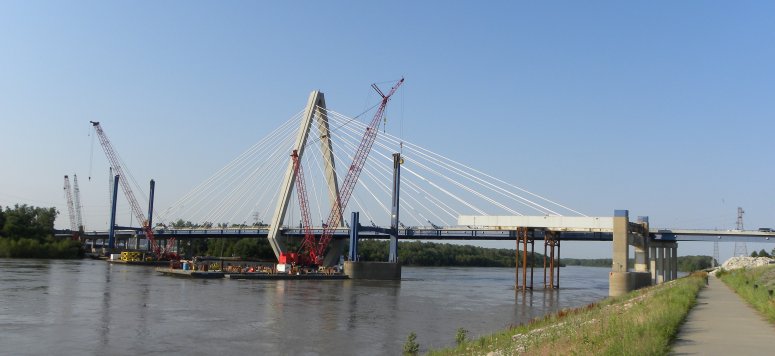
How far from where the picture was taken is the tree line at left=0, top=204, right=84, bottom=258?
435 ft

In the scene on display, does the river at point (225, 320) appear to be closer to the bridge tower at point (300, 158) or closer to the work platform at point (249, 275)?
the work platform at point (249, 275)

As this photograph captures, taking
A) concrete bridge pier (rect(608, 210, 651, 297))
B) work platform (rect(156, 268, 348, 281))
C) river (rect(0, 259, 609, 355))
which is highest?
concrete bridge pier (rect(608, 210, 651, 297))

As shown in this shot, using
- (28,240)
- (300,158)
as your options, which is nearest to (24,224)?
(28,240)

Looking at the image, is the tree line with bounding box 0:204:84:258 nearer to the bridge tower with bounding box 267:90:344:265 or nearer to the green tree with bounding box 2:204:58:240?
the green tree with bounding box 2:204:58:240

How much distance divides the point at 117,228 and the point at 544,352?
535 ft

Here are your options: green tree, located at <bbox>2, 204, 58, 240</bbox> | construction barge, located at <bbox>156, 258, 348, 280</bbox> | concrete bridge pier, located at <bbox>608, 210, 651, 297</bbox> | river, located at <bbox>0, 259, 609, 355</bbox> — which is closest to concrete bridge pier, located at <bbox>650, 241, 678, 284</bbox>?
concrete bridge pier, located at <bbox>608, 210, 651, 297</bbox>

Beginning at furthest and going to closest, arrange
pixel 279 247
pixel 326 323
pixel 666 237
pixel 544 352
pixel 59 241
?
pixel 59 241 < pixel 279 247 < pixel 666 237 < pixel 326 323 < pixel 544 352

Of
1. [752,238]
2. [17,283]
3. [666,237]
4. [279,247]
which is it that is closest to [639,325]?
[17,283]

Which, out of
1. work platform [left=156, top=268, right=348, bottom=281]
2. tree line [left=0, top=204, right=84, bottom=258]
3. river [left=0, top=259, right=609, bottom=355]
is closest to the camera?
river [left=0, top=259, right=609, bottom=355]

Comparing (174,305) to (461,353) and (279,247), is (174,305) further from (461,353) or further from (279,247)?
(279,247)

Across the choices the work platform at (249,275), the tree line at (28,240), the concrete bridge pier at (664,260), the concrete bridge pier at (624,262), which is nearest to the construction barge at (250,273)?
the work platform at (249,275)

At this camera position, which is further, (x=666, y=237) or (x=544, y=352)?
(x=666, y=237)

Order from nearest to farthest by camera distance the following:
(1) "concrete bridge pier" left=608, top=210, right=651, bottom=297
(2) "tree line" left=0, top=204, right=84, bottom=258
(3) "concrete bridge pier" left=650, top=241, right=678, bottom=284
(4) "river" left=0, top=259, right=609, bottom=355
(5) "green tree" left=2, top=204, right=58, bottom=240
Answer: (4) "river" left=0, top=259, right=609, bottom=355
(1) "concrete bridge pier" left=608, top=210, right=651, bottom=297
(3) "concrete bridge pier" left=650, top=241, right=678, bottom=284
(2) "tree line" left=0, top=204, right=84, bottom=258
(5) "green tree" left=2, top=204, right=58, bottom=240

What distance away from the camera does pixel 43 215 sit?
17288 cm
